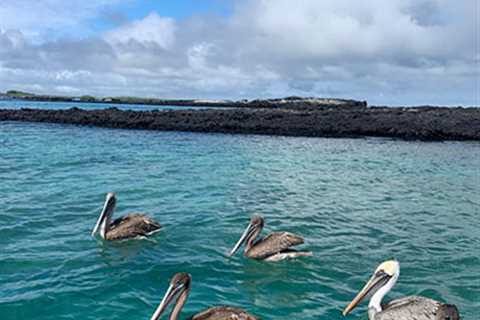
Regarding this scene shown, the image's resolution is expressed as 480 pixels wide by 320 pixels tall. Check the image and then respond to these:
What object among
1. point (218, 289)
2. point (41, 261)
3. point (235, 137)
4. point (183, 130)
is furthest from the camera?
point (183, 130)

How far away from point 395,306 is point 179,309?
2.94 m

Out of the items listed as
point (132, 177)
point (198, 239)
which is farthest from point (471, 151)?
point (198, 239)

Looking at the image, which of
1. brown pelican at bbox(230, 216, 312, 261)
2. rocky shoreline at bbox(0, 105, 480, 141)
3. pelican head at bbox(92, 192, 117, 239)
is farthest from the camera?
rocky shoreline at bbox(0, 105, 480, 141)

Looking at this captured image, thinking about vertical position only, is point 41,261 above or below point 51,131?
below

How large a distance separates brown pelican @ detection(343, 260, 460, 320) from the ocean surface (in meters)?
0.52

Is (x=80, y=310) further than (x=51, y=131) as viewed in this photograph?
No

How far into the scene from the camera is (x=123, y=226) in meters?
11.0

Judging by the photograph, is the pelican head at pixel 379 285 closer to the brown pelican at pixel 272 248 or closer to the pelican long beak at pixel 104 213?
the brown pelican at pixel 272 248

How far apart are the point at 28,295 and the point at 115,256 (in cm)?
236

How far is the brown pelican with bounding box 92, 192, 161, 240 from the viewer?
425 inches

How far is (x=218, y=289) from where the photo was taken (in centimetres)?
829

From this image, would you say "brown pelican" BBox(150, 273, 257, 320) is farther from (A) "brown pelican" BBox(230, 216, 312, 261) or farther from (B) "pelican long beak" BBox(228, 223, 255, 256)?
(B) "pelican long beak" BBox(228, 223, 255, 256)

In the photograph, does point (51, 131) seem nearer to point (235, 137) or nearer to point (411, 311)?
point (235, 137)

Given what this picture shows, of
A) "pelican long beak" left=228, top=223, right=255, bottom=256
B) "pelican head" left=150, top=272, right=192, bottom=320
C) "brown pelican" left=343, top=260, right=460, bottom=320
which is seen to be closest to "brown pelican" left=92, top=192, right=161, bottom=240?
"pelican long beak" left=228, top=223, right=255, bottom=256
